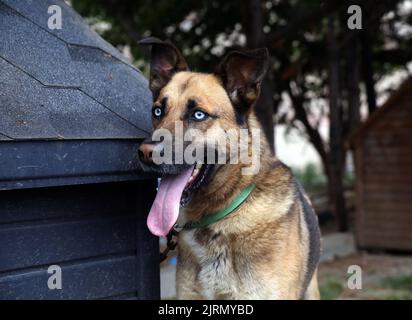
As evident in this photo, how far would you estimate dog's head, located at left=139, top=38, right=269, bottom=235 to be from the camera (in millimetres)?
2760

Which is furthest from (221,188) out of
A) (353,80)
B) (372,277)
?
(353,80)

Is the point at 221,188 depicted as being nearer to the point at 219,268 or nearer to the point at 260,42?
the point at 219,268

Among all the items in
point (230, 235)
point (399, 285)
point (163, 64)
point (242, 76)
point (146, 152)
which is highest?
point (163, 64)

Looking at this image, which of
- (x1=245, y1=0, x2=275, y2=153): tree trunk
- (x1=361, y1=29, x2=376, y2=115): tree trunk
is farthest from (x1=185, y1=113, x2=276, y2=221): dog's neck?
(x1=361, y1=29, x2=376, y2=115): tree trunk

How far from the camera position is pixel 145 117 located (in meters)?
3.00

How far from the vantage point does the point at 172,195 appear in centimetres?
282

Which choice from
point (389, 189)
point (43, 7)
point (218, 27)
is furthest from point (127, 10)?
point (43, 7)

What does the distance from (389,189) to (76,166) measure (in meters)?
7.24

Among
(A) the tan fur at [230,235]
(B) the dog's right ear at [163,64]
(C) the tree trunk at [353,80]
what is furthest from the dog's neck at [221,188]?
(C) the tree trunk at [353,80]

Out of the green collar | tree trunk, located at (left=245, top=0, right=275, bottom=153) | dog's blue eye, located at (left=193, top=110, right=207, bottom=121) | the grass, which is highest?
tree trunk, located at (left=245, top=0, right=275, bottom=153)

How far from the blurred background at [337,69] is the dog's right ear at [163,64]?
322cm

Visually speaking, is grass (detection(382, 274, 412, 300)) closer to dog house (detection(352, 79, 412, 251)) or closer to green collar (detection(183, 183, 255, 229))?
dog house (detection(352, 79, 412, 251))

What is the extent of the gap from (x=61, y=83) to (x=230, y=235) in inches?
47.1

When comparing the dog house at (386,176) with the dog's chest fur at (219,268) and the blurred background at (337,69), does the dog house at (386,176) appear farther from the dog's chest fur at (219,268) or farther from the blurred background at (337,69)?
the dog's chest fur at (219,268)
